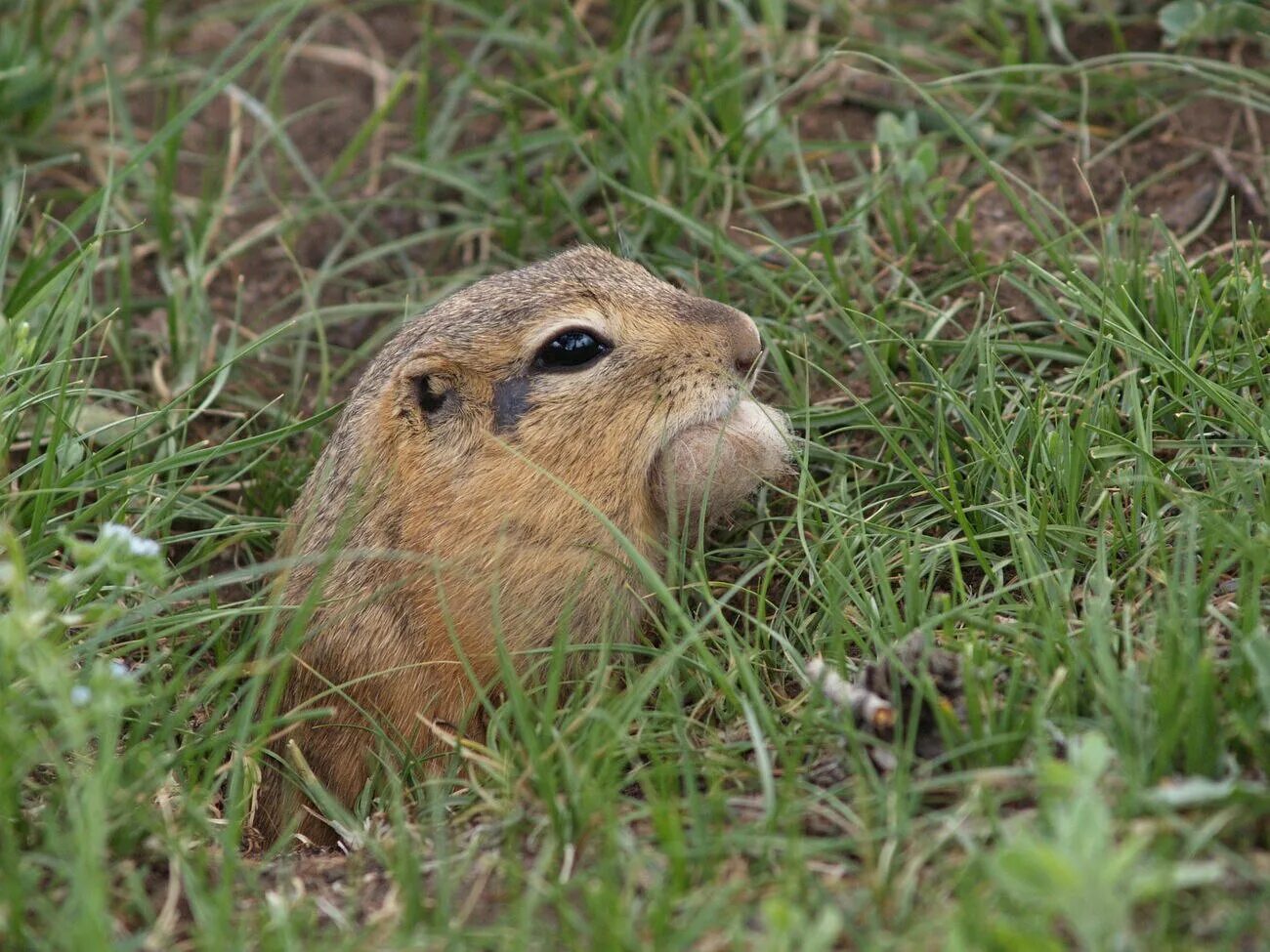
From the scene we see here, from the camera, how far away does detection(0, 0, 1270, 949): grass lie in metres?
3.10

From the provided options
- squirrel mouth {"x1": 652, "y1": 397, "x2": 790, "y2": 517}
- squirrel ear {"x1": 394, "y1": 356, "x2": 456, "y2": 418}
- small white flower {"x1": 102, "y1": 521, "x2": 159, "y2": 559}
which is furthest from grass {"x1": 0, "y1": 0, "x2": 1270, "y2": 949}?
squirrel ear {"x1": 394, "y1": 356, "x2": 456, "y2": 418}

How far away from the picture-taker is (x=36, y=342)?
193 inches

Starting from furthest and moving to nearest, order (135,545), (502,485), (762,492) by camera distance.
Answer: (762,492) < (502,485) < (135,545)

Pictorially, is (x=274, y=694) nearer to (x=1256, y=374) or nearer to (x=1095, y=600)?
(x=1095, y=600)

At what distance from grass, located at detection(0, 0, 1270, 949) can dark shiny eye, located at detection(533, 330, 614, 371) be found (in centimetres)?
77

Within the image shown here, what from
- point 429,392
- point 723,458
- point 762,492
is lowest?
point 762,492

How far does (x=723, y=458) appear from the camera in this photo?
462 cm

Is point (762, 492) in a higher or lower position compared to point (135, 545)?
lower

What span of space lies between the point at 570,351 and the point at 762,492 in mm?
859

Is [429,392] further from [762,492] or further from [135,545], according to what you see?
[135,545]

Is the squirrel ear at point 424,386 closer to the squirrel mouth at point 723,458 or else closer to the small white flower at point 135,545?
the squirrel mouth at point 723,458

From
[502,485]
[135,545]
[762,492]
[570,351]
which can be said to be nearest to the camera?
[135,545]

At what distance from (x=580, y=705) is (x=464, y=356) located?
1282mm

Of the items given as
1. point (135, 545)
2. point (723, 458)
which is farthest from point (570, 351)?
point (135, 545)
